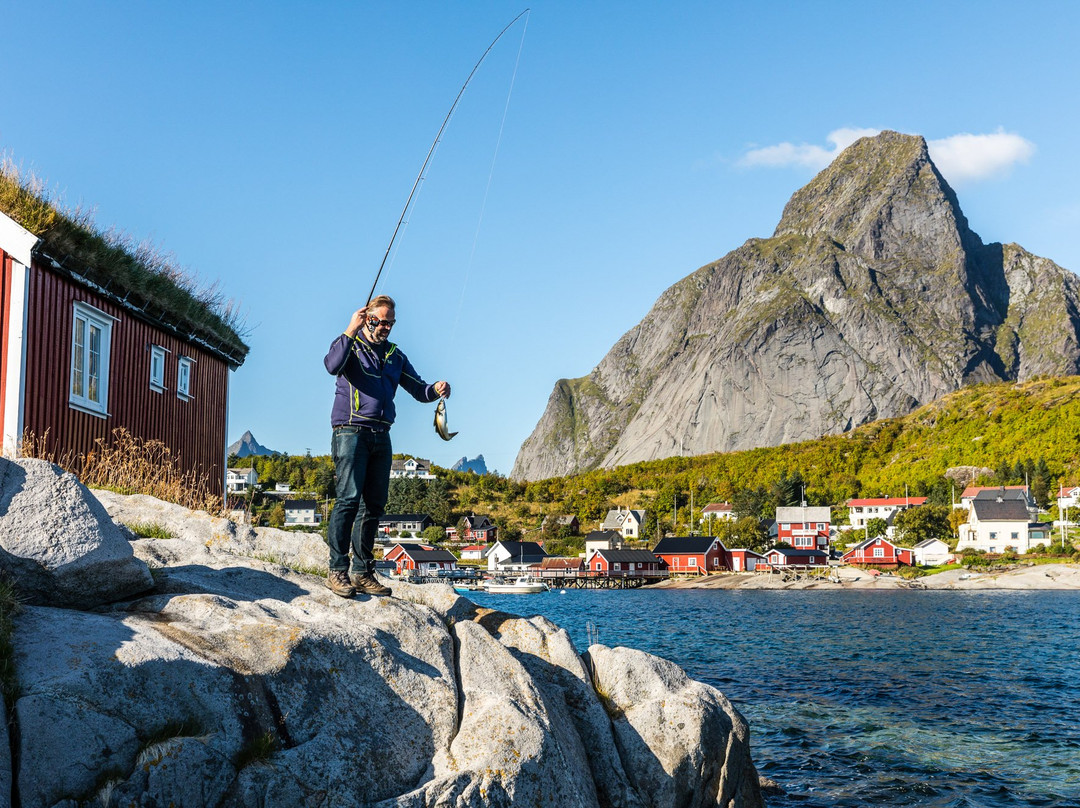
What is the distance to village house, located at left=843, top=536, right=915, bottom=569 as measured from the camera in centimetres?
9525

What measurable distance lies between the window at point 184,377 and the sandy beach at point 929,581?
2906 inches

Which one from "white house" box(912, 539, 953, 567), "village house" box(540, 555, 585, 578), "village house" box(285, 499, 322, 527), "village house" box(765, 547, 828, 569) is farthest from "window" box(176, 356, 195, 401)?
"village house" box(285, 499, 322, 527)

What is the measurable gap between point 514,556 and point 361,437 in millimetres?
100598

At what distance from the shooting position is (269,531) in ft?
36.5

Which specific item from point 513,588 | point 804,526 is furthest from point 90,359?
point 804,526

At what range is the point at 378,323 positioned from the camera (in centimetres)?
848

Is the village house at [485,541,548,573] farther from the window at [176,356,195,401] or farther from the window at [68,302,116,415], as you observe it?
the window at [68,302,116,415]

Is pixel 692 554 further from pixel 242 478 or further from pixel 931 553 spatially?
pixel 242 478

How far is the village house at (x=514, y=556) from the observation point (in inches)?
4198

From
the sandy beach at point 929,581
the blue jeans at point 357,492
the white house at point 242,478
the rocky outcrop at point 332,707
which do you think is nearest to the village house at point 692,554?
the sandy beach at point 929,581

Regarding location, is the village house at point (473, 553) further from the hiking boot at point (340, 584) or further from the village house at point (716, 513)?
the hiking boot at point (340, 584)

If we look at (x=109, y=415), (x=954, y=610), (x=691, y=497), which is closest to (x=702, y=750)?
(x=109, y=415)

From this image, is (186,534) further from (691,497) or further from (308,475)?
(308,475)

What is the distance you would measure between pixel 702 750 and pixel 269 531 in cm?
586
